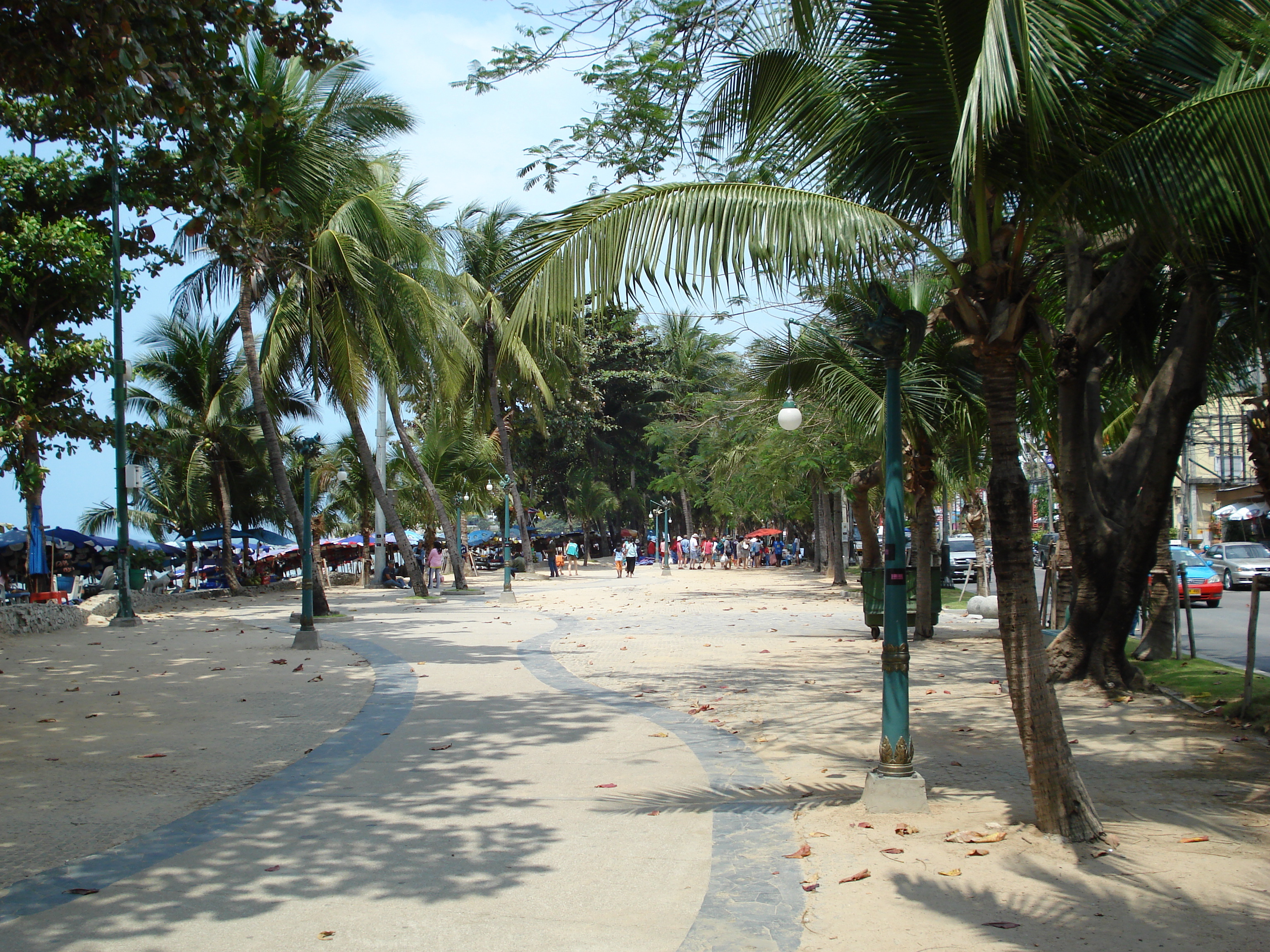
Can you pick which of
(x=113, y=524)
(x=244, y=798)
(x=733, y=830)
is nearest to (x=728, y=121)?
(x=733, y=830)

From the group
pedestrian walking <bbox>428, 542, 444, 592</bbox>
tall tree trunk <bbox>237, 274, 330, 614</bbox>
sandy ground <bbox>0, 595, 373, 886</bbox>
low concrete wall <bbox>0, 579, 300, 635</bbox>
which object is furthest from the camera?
pedestrian walking <bbox>428, 542, 444, 592</bbox>

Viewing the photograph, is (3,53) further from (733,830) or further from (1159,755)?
(1159,755)

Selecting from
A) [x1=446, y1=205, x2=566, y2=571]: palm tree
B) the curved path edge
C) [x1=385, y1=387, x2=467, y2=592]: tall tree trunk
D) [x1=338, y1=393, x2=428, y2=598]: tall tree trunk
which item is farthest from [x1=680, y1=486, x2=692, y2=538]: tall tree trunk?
the curved path edge

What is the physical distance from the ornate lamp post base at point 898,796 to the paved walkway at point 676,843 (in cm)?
10

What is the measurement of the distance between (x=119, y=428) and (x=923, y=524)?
14.9 meters

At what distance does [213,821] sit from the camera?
18.5 ft

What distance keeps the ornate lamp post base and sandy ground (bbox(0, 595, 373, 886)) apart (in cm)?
403

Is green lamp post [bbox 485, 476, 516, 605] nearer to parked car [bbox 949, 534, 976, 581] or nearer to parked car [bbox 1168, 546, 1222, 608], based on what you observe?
parked car [bbox 949, 534, 976, 581]

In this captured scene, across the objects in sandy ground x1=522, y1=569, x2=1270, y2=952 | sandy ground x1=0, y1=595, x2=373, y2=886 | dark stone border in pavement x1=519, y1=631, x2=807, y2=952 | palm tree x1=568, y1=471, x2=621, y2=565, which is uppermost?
palm tree x1=568, y1=471, x2=621, y2=565

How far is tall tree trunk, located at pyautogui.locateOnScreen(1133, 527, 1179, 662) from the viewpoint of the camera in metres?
10.9

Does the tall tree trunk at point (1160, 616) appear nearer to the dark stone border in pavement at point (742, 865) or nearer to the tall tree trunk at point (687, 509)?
the dark stone border in pavement at point (742, 865)

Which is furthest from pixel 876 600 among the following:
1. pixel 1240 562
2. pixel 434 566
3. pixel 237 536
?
pixel 237 536

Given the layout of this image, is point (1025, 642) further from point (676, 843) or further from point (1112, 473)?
point (1112, 473)

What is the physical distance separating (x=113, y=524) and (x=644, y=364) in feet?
83.0
